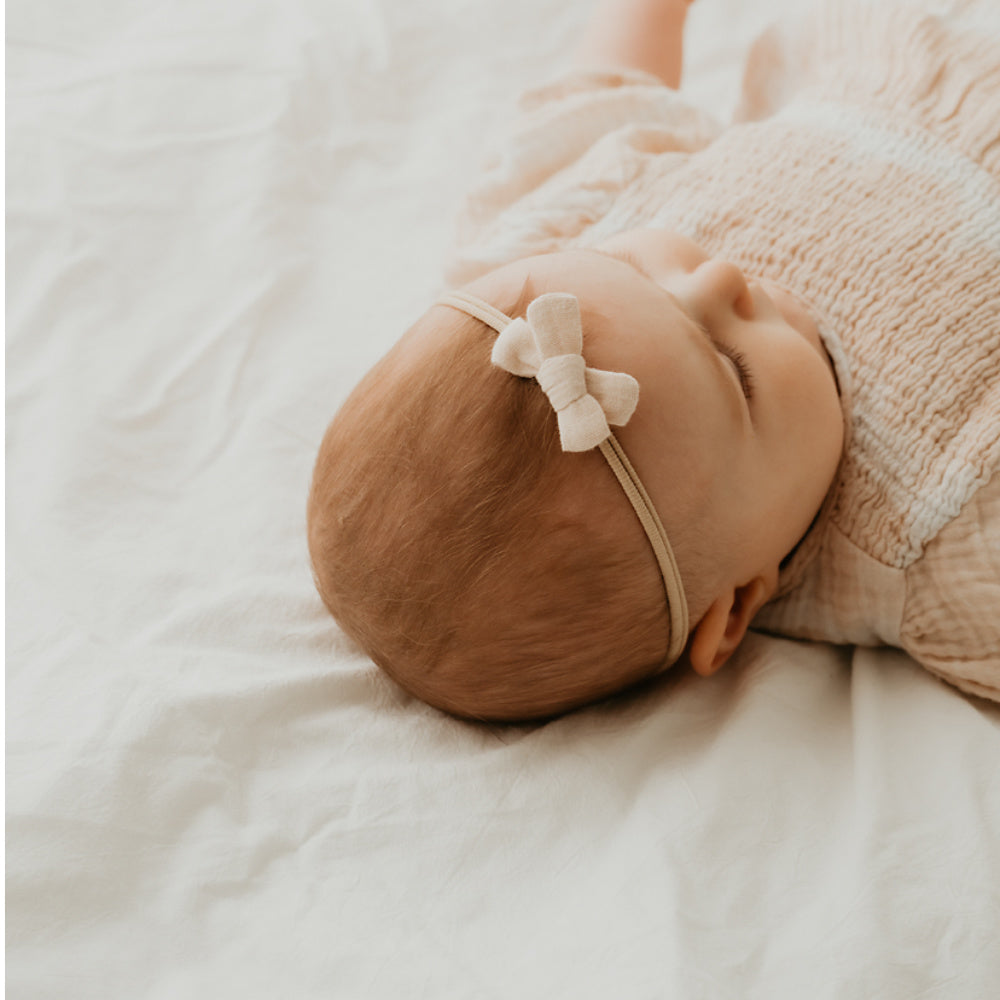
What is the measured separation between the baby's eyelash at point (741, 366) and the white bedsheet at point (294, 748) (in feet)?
0.82

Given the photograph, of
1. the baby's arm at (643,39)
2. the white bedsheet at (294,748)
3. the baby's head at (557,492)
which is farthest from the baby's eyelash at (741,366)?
the baby's arm at (643,39)

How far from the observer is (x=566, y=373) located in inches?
31.5

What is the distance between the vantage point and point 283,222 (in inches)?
55.7

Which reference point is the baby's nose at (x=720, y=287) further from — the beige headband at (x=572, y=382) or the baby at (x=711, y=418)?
the beige headband at (x=572, y=382)

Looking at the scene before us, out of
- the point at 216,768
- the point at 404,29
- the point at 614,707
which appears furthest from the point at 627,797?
the point at 404,29

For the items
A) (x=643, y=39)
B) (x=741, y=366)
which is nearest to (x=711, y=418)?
(x=741, y=366)

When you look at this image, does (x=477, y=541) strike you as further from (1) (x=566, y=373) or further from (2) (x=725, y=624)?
(2) (x=725, y=624)

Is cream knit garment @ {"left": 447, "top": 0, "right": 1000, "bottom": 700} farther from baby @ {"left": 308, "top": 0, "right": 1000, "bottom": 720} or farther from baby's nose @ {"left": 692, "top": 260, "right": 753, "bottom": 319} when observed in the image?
baby's nose @ {"left": 692, "top": 260, "right": 753, "bottom": 319}

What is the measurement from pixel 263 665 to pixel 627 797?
339mm

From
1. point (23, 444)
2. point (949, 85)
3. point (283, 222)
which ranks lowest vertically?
point (23, 444)

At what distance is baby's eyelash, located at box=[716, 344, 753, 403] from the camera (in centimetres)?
95

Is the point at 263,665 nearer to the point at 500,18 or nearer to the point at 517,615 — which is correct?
the point at 517,615

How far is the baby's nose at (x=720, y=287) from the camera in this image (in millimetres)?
950

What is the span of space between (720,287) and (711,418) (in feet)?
0.45
